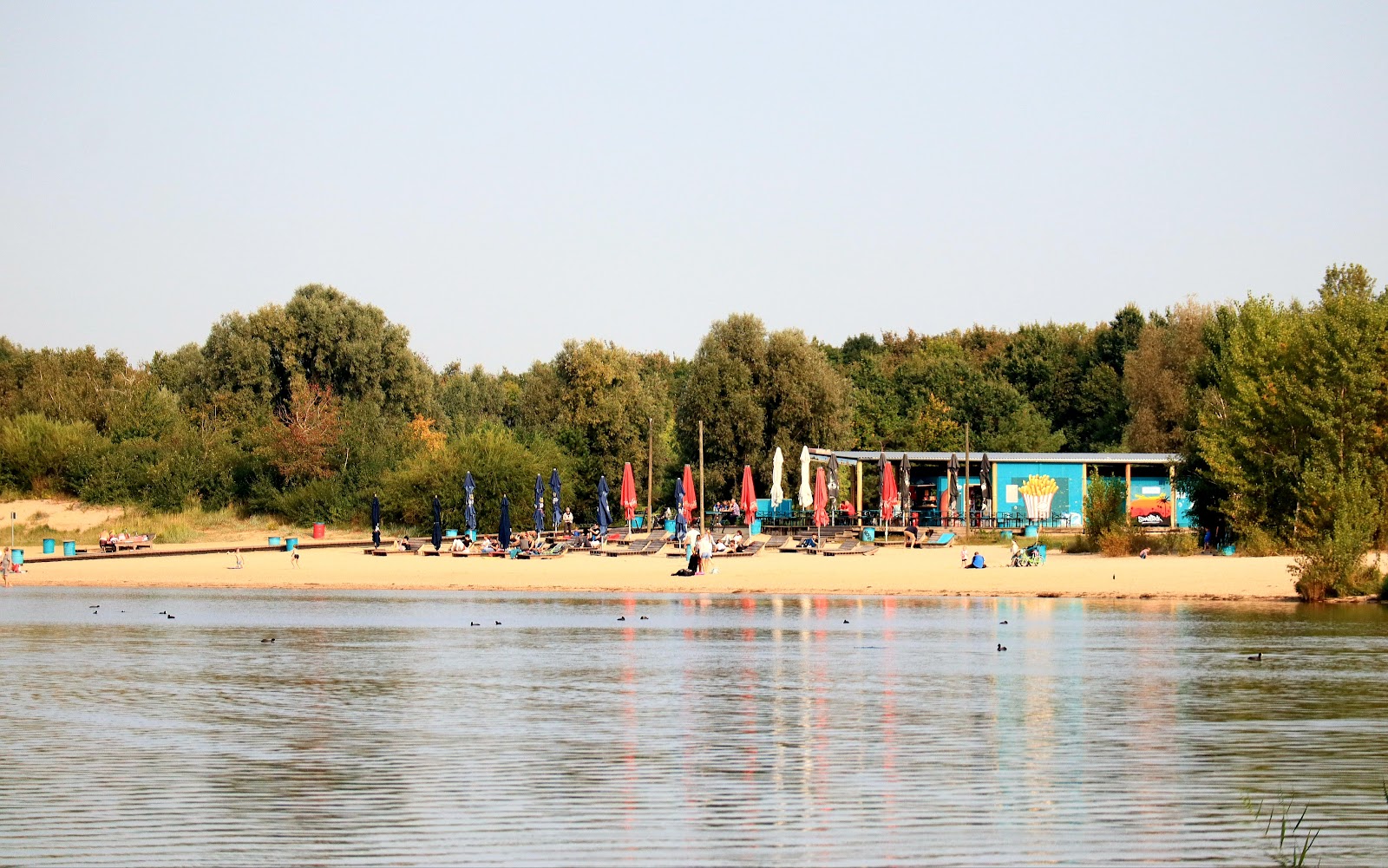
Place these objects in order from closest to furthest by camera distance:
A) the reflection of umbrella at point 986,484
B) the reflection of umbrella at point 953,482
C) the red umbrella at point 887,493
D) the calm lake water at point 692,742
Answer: the calm lake water at point 692,742
the red umbrella at point 887,493
the reflection of umbrella at point 953,482
the reflection of umbrella at point 986,484

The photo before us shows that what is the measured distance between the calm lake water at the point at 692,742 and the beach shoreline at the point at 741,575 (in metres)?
7.03

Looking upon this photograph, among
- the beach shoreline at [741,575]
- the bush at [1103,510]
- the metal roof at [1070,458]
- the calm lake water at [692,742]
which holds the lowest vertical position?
the calm lake water at [692,742]

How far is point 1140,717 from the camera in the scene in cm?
1623

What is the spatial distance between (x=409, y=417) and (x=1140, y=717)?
63.0 metres

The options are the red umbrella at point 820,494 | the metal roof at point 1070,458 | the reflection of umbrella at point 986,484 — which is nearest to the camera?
the red umbrella at point 820,494

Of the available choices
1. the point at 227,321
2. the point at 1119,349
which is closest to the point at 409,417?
the point at 227,321

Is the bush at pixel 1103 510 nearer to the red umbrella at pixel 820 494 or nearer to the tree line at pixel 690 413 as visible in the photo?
the tree line at pixel 690 413

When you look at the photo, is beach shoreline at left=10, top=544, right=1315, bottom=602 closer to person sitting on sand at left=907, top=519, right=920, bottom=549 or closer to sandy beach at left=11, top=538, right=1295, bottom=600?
sandy beach at left=11, top=538, right=1295, bottom=600

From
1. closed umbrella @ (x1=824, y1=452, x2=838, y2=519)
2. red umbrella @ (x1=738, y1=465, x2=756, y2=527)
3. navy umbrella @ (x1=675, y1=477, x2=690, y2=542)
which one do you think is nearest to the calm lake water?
navy umbrella @ (x1=675, y1=477, x2=690, y2=542)

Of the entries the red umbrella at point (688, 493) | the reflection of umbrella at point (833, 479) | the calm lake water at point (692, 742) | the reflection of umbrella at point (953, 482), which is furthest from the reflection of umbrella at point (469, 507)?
the calm lake water at point (692, 742)

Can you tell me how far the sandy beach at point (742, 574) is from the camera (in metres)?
35.2

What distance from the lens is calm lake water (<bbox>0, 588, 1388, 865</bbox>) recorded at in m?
10.2

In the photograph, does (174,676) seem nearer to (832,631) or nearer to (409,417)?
(832,631)

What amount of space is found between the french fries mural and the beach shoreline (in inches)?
362
